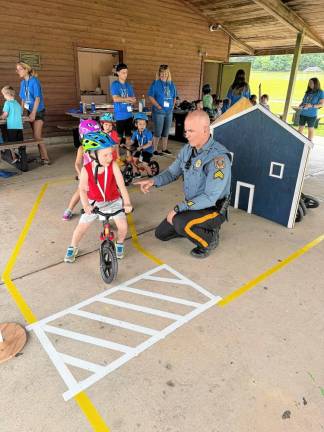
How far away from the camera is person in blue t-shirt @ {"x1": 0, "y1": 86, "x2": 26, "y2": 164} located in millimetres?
5750

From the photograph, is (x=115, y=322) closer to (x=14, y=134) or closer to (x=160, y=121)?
(x=14, y=134)

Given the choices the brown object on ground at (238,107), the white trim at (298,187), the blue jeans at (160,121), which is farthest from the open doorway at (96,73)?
the white trim at (298,187)

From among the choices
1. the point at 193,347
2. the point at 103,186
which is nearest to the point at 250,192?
the point at 103,186

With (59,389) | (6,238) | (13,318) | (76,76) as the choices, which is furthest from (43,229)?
(76,76)

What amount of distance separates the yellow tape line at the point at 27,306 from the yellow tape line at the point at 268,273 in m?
1.31

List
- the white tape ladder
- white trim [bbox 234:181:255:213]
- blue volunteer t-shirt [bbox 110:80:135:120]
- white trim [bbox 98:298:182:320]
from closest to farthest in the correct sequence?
the white tape ladder
white trim [bbox 98:298:182:320]
white trim [bbox 234:181:255:213]
blue volunteer t-shirt [bbox 110:80:135:120]

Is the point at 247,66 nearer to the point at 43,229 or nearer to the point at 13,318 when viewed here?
the point at 43,229

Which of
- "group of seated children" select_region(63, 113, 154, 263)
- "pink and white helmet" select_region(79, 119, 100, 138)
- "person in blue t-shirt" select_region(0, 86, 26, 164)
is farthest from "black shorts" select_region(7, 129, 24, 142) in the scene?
"group of seated children" select_region(63, 113, 154, 263)

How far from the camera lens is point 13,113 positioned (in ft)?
19.2

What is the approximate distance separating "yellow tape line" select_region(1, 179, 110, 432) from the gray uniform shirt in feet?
5.62

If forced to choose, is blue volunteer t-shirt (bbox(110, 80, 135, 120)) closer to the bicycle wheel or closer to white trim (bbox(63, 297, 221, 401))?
the bicycle wheel

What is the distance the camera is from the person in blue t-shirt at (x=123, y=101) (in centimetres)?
585

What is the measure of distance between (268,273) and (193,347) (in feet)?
4.25

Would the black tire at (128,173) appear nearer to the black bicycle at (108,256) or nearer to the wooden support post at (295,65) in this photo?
the black bicycle at (108,256)
